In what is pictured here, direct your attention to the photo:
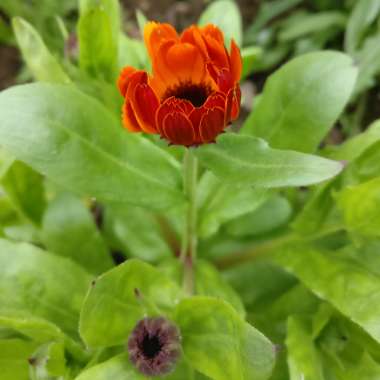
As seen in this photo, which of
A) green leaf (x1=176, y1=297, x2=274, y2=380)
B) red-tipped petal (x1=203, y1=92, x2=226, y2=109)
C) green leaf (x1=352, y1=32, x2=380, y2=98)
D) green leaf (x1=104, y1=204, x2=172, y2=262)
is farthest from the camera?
green leaf (x1=352, y1=32, x2=380, y2=98)

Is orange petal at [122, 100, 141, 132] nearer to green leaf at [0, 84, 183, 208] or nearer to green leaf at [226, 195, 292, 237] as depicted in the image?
green leaf at [0, 84, 183, 208]

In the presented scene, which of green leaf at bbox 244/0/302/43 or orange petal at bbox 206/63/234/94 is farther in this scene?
green leaf at bbox 244/0/302/43

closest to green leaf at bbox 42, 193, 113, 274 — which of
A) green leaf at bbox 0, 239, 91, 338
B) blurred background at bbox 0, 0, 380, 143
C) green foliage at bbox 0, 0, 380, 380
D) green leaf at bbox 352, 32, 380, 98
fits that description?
green foliage at bbox 0, 0, 380, 380

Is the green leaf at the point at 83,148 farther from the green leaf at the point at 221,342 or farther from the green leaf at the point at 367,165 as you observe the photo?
the green leaf at the point at 367,165

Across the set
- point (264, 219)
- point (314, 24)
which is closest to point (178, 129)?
point (264, 219)

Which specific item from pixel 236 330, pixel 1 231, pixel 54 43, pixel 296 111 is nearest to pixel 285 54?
pixel 54 43

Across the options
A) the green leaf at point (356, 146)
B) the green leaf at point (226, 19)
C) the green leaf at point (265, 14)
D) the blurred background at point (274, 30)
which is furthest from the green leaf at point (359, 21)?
the green leaf at point (356, 146)
